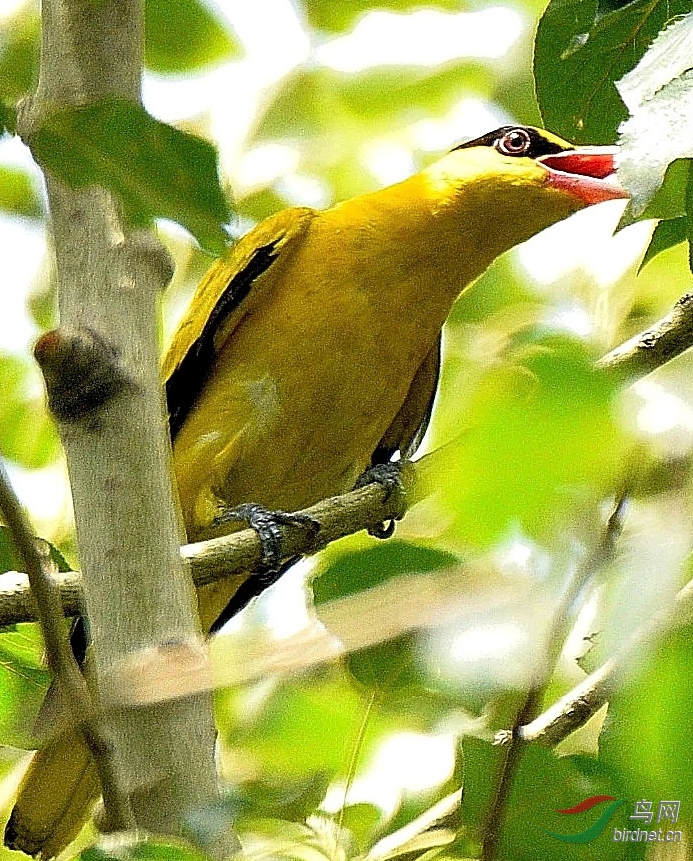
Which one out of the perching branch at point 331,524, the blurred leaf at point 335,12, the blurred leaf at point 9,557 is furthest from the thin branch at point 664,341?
the blurred leaf at point 335,12

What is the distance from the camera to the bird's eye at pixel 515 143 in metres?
2.67

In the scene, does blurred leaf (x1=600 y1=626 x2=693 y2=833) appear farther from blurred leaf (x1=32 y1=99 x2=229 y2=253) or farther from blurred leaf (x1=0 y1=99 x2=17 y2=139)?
blurred leaf (x1=0 y1=99 x2=17 y2=139)

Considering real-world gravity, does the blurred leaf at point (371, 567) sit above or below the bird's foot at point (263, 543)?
below

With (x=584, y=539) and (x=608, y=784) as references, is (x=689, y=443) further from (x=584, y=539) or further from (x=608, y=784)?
(x=608, y=784)

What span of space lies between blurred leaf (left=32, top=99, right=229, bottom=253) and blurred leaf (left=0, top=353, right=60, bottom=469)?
1.66 metres

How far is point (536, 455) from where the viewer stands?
46 centimetres

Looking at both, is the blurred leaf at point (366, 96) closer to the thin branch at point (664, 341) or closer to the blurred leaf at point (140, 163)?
the thin branch at point (664, 341)

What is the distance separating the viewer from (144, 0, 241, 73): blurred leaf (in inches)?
55.5

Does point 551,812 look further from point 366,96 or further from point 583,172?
point 366,96

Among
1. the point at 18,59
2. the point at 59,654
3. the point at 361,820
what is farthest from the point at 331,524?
the point at 59,654

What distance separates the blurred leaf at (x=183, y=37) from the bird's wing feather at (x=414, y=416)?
1.32m

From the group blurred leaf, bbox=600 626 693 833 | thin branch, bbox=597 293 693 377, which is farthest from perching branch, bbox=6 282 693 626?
blurred leaf, bbox=600 626 693 833

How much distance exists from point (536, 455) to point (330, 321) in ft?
6.99

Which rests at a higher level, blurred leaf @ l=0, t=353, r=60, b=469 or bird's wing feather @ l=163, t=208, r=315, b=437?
bird's wing feather @ l=163, t=208, r=315, b=437
